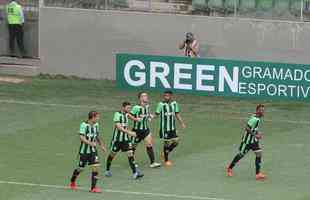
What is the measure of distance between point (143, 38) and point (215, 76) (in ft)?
15.8

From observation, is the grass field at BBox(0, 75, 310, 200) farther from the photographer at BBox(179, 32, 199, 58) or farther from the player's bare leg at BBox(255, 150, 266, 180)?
the photographer at BBox(179, 32, 199, 58)

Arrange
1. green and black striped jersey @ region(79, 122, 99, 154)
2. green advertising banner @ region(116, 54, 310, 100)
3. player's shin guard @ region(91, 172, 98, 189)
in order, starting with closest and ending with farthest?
player's shin guard @ region(91, 172, 98, 189) < green and black striped jersey @ region(79, 122, 99, 154) < green advertising banner @ region(116, 54, 310, 100)

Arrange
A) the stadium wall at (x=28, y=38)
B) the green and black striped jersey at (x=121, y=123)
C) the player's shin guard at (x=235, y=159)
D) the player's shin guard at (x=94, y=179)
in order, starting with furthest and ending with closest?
the stadium wall at (x=28, y=38)
the player's shin guard at (x=235, y=159)
the green and black striped jersey at (x=121, y=123)
the player's shin guard at (x=94, y=179)

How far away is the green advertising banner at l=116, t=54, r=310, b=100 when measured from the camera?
118 feet

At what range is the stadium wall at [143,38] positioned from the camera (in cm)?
3909

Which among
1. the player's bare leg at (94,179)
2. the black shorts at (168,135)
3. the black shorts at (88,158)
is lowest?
the player's bare leg at (94,179)

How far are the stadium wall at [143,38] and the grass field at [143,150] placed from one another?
113cm

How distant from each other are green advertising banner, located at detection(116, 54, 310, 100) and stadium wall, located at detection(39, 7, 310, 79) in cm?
281

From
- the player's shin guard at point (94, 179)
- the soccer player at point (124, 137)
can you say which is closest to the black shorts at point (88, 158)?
the player's shin guard at point (94, 179)

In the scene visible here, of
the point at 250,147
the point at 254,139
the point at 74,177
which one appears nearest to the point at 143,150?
the point at 250,147

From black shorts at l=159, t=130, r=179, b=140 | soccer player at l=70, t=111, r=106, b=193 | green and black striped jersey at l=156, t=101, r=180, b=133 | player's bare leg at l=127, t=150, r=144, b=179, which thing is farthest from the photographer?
soccer player at l=70, t=111, r=106, b=193

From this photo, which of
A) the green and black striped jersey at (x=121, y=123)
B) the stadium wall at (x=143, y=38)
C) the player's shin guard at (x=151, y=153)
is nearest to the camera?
the green and black striped jersey at (x=121, y=123)

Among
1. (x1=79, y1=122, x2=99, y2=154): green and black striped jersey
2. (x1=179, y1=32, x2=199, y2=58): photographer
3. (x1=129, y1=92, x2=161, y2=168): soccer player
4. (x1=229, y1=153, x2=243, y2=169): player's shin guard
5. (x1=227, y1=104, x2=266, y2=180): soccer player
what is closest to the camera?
(x1=79, y1=122, x2=99, y2=154): green and black striped jersey

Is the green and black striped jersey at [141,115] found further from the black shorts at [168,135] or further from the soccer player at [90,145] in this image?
the soccer player at [90,145]
